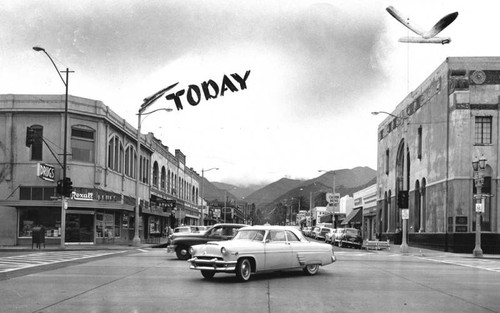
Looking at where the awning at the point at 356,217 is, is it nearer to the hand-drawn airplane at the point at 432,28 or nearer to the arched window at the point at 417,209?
the arched window at the point at 417,209

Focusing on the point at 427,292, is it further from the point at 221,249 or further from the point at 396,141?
the point at 396,141

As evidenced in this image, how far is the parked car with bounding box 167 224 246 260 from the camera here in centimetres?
2359

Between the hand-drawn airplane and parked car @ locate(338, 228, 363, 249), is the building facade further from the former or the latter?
the hand-drawn airplane

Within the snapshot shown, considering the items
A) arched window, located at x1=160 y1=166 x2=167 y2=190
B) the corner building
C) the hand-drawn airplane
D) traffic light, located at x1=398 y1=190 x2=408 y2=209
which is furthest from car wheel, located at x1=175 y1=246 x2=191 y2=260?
arched window, located at x1=160 y1=166 x2=167 y2=190

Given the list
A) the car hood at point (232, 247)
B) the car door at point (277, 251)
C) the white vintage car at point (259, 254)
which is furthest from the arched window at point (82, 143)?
the car hood at point (232, 247)

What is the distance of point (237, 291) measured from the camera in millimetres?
13641

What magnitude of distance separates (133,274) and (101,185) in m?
28.5

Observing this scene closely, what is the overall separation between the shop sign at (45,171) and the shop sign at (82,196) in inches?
94.0

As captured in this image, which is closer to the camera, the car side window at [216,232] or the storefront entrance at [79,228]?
the car side window at [216,232]

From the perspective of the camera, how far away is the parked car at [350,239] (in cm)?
4678

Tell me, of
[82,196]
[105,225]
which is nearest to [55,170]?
[82,196]

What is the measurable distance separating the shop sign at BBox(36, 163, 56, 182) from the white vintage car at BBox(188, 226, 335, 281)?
2494 centimetres

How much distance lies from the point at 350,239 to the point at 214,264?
33041 mm

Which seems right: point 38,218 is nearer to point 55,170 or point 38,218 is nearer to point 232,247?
point 55,170
